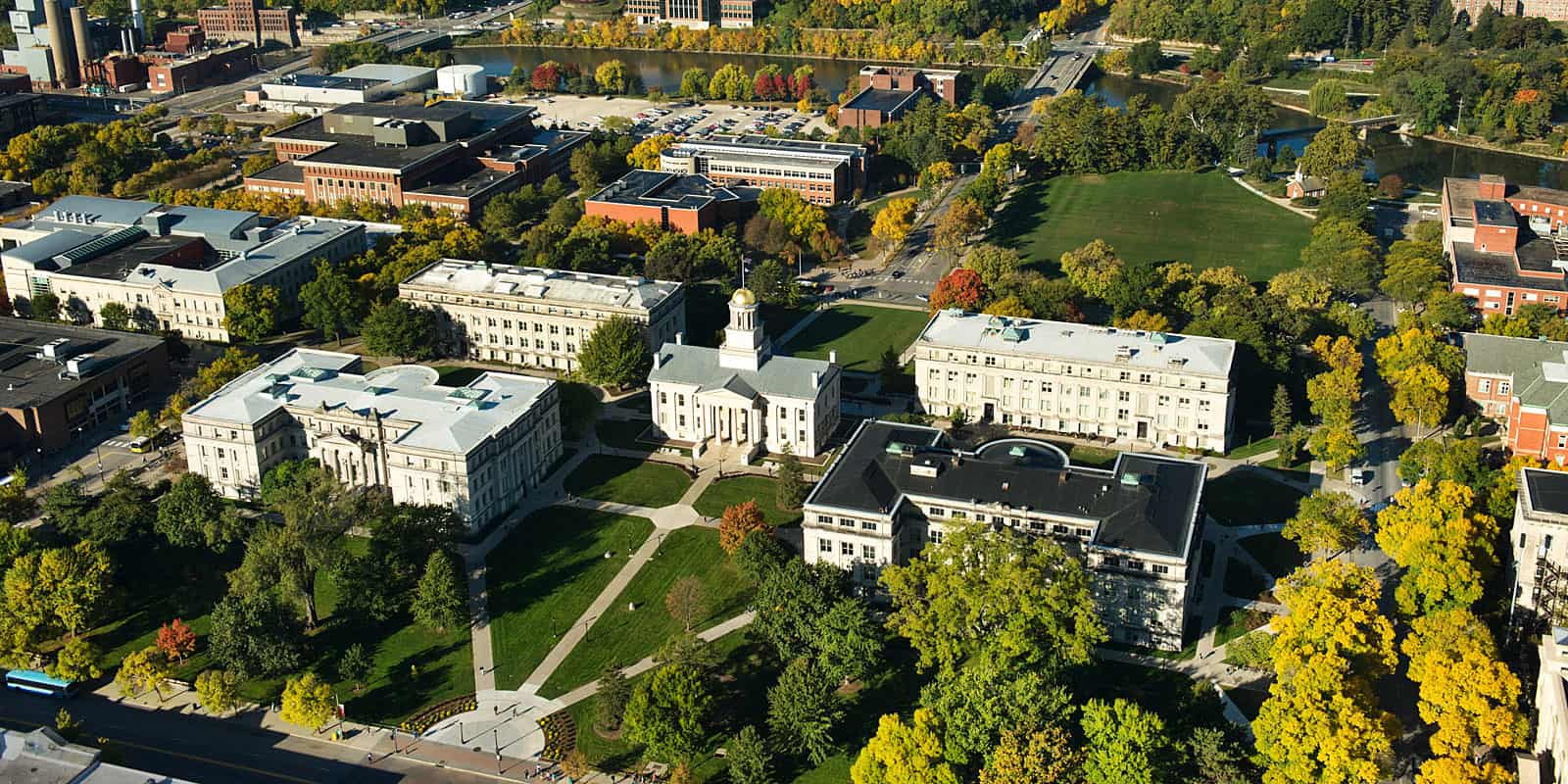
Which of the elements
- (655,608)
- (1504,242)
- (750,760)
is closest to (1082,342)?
(655,608)

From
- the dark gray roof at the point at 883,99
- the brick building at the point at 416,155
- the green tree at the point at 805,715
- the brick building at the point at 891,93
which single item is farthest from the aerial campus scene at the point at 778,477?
the dark gray roof at the point at 883,99

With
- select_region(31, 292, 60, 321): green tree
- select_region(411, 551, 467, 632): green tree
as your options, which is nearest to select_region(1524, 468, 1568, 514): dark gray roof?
select_region(411, 551, 467, 632): green tree

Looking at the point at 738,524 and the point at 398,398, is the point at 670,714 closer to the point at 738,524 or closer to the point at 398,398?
the point at 738,524

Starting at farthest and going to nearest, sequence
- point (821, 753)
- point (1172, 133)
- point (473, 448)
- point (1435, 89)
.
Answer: point (1435, 89) < point (1172, 133) < point (473, 448) < point (821, 753)

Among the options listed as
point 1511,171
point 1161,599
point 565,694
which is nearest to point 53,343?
point 565,694

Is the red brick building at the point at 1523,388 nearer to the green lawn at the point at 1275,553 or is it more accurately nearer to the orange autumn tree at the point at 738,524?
the green lawn at the point at 1275,553

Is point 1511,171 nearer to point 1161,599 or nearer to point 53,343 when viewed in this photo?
point 1161,599
